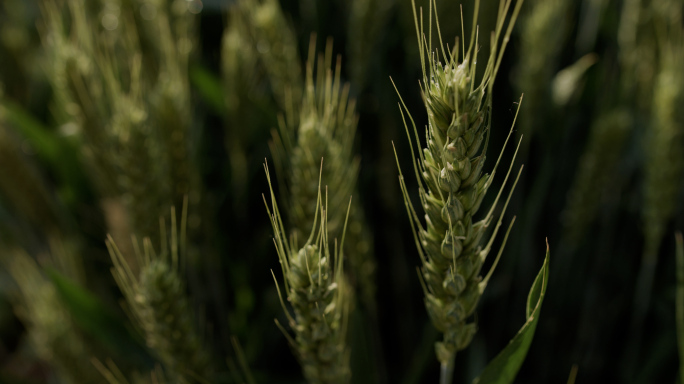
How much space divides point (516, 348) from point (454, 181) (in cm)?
20

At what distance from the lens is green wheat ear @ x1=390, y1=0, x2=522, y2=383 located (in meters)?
0.51

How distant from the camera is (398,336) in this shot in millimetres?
1362

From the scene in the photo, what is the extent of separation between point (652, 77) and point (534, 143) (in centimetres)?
29

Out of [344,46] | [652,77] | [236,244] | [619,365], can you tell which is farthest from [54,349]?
[652,77]

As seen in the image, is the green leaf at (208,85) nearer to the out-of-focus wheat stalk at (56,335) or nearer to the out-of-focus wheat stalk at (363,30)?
the out-of-focus wheat stalk at (363,30)

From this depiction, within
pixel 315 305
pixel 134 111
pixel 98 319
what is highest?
pixel 134 111

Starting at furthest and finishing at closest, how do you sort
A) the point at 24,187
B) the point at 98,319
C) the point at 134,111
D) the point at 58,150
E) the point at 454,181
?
1. the point at 58,150
2. the point at 24,187
3. the point at 98,319
4. the point at 134,111
5. the point at 454,181

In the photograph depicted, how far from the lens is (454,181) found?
0.52 metres

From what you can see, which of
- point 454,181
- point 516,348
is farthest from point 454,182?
point 516,348

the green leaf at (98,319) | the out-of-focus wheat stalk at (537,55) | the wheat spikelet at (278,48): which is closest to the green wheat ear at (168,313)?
the green leaf at (98,319)

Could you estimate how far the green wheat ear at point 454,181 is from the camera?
51cm

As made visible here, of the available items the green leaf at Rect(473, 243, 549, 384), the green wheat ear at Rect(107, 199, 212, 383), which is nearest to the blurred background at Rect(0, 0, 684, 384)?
the green wheat ear at Rect(107, 199, 212, 383)

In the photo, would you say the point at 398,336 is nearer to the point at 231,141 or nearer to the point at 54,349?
the point at 231,141

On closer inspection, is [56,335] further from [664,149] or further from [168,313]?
[664,149]
